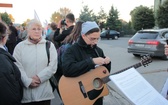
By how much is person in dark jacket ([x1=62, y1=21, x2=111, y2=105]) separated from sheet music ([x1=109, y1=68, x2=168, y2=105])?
0.55 m

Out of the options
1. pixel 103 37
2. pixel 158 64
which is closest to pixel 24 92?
pixel 158 64

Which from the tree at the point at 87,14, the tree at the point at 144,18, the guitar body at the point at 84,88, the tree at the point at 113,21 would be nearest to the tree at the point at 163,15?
the tree at the point at 144,18

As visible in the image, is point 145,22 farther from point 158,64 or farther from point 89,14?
point 158,64

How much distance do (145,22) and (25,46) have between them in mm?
34921

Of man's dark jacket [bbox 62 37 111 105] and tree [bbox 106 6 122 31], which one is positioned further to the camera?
tree [bbox 106 6 122 31]

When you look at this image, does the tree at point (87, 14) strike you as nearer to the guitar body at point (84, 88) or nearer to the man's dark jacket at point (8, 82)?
the guitar body at point (84, 88)

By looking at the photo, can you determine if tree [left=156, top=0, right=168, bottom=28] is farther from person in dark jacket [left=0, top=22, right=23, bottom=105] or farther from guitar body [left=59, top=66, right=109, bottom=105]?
person in dark jacket [left=0, top=22, right=23, bottom=105]

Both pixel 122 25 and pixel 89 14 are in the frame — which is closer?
pixel 122 25

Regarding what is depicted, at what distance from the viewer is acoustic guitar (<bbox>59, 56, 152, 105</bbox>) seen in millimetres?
2576

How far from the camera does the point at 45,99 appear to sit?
290cm

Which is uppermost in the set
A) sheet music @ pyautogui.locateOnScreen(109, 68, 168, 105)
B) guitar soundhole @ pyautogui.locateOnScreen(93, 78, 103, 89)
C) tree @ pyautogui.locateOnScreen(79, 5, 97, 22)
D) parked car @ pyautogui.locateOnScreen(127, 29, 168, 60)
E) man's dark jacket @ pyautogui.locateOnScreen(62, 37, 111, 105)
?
tree @ pyautogui.locateOnScreen(79, 5, 97, 22)

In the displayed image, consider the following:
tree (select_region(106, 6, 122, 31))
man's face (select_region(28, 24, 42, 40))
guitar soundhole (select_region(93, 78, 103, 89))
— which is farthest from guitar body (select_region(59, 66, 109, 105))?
tree (select_region(106, 6, 122, 31))

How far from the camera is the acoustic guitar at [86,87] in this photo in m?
2.58

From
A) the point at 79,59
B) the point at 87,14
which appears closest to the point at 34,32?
the point at 79,59
